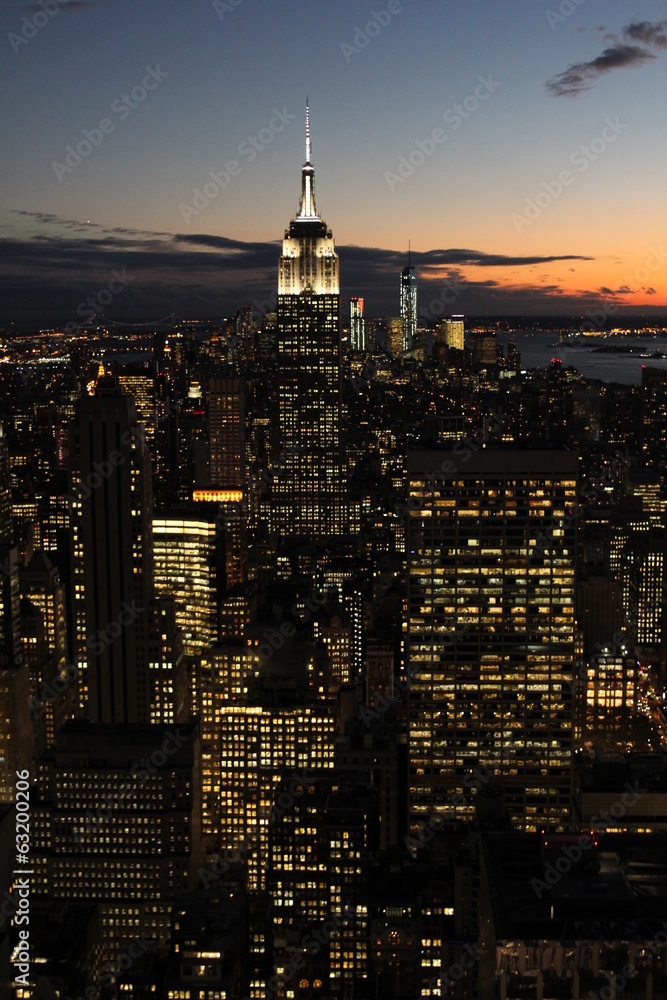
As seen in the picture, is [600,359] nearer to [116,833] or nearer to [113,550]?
[113,550]

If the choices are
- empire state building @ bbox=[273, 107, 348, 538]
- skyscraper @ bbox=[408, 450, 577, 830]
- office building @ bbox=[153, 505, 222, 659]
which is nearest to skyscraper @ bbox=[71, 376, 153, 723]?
office building @ bbox=[153, 505, 222, 659]

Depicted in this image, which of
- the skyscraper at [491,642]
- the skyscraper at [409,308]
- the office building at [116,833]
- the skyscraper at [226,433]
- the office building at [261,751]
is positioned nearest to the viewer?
the office building at [116,833]

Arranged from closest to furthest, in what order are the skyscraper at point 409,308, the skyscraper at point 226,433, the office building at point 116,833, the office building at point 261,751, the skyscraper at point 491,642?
the office building at point 116,833 → the skyscraper at point 491,642 → the office building at point 261,751 → the skyscraper at point 226,433 → the skyscraper at point 409,308

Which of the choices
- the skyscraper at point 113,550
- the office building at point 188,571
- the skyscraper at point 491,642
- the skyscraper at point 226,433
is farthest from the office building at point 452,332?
the skyscraper at point 491,642

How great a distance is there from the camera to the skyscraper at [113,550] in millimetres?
35062

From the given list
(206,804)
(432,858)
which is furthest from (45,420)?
(432,858)

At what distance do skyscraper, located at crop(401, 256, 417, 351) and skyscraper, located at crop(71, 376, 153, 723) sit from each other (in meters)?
49.8

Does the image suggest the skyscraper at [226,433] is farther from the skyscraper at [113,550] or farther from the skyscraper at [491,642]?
the skyscraper at [491,642]

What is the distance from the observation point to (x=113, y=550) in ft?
118

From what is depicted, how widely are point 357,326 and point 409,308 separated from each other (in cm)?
439

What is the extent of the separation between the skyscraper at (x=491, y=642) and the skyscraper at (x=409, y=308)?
5523cm

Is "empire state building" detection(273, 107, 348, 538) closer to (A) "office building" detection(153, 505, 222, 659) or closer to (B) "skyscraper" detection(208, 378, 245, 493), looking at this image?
(B) "skyscraper" detection(208, 378, 245, 493)

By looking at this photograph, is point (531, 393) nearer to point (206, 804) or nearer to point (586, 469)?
point (586, 469)

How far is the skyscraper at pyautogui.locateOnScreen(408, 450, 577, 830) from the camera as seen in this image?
2902cm
